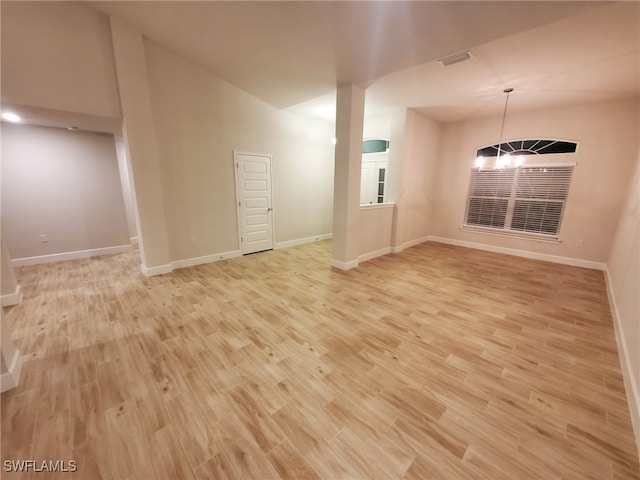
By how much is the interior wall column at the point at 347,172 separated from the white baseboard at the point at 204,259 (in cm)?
210

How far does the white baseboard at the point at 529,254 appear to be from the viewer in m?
4.69

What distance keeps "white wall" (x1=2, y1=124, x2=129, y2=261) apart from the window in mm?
8204

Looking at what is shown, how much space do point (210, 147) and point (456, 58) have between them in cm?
397

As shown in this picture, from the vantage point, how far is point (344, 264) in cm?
431

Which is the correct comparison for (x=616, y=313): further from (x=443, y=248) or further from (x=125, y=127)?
(x=125, y=127)

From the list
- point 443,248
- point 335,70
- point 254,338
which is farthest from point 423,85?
point 254,338

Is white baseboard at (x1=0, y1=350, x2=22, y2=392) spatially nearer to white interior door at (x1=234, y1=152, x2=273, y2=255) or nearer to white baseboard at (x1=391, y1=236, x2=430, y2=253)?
white interior door at (x1=234, y1=152, x2=273, y2=255)

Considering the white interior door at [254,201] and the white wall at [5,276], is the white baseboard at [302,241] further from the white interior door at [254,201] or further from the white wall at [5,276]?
the white wall at [5,276]

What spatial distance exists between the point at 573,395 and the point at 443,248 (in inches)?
174

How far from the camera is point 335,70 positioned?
3.45m

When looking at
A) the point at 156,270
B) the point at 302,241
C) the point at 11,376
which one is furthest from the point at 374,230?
the point at 11,376

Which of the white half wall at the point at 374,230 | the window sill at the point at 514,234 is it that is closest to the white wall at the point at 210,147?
the white half wall at the point at 374,230

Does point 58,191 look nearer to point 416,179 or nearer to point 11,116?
point 11,116

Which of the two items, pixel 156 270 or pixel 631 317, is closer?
pixel 631 317
